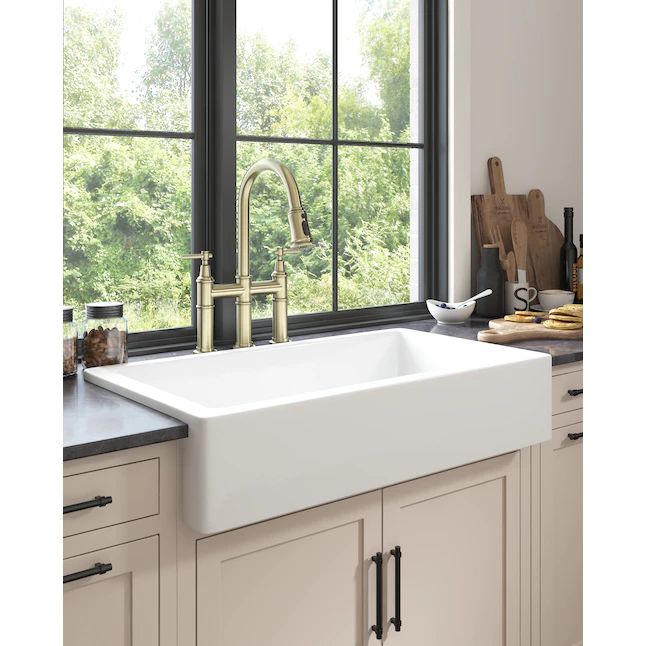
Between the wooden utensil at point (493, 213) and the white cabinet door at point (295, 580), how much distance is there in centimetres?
132

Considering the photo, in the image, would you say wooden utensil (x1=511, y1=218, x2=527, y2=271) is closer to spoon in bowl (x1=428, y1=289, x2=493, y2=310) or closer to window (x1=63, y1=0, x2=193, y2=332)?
spoon in bowl (x1=428, y1=289, x2=493, y2=310)

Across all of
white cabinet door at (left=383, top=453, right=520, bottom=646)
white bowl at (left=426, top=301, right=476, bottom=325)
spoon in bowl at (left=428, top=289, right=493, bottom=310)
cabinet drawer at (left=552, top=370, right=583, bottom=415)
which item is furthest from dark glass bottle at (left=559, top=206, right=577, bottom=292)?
white cabinet door at (left=383, top=453, right=520, bottom=646)

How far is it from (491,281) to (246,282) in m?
0.99

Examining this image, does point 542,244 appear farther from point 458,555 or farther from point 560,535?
point 458,555

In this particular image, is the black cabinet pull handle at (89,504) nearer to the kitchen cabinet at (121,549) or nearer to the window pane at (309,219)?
the kitchen cabinet at (121,549)

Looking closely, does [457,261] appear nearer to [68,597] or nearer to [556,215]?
[556,215]

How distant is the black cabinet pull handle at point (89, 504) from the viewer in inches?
43.7

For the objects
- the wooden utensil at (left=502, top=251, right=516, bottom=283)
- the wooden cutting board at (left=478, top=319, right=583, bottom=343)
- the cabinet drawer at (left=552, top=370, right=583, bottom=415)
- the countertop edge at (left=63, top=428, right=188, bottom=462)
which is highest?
the wooden utensil at (left=502, top=251, right=516, bottom=283)

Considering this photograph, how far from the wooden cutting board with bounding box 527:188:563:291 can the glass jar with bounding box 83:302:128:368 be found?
63.5 inches

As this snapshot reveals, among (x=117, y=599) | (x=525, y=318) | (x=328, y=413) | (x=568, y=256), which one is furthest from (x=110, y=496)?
(x=568, y=256)

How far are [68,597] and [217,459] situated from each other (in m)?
0.30

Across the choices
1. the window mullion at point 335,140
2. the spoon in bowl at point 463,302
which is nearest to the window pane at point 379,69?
the window mullion at point 335,140

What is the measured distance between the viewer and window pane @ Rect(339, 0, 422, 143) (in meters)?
2.48
